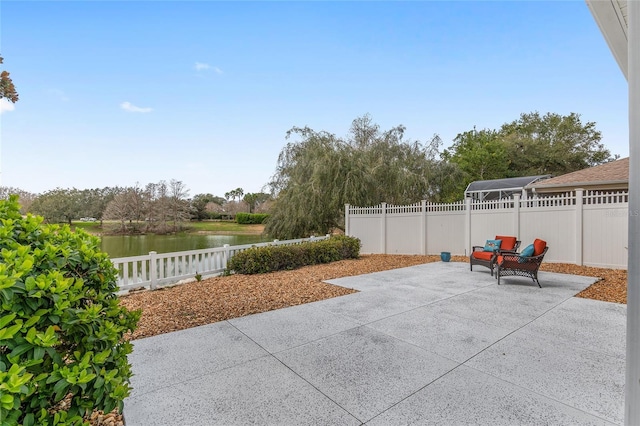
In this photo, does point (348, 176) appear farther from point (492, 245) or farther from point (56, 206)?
point (56, 206)

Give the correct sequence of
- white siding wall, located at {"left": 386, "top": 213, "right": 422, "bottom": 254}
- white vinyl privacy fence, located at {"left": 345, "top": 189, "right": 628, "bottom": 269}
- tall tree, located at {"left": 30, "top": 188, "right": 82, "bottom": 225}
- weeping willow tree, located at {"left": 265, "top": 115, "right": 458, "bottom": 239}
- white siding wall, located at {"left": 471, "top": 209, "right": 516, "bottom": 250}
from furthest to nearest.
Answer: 1. tall tree, located at {"left": 30, "top": 188, "right": 82, "bottom": 225}
2. weeping willow tree, located at {"left": 265, "top": 115, "right": 458, "bottom": 239}
3. white siding wall, located at {"left": 386, "top": 213, "right": 422, "bottom": 254}
4. white siding wall, located at {"left": 471, "top": 209, "right": 516, "bottom": 250}
5. white vinyl privacy fence, located at {"left": 345, "top": 189, "right": 628, "bottom": 269}

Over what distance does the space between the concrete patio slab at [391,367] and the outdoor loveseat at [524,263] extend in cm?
111

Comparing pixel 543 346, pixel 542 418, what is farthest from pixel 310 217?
pixel 542 418

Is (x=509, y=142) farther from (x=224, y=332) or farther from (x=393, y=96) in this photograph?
(x=224, y=332)

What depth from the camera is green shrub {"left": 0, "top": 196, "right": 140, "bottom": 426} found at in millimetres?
991

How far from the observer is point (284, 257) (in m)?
7.18

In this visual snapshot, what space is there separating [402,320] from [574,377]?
164 cm

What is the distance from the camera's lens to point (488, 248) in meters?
7.01

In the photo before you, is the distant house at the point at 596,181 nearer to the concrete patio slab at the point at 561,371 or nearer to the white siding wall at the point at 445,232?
the white siding wall at the point at 445,232

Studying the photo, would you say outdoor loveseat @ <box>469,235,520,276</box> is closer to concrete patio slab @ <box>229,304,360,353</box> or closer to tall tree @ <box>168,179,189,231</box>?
concrete patio slab @ <box>229,304,360,353</box>

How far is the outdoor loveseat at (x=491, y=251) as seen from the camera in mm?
6250

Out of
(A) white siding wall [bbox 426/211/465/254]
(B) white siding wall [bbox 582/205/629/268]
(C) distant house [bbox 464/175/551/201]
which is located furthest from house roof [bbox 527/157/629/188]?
(A) white siding wall [bbox 426/211/465/254]

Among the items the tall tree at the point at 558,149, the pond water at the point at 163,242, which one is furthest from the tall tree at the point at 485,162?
the pond water at the point at 163,242

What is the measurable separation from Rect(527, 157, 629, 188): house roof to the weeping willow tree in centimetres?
425
